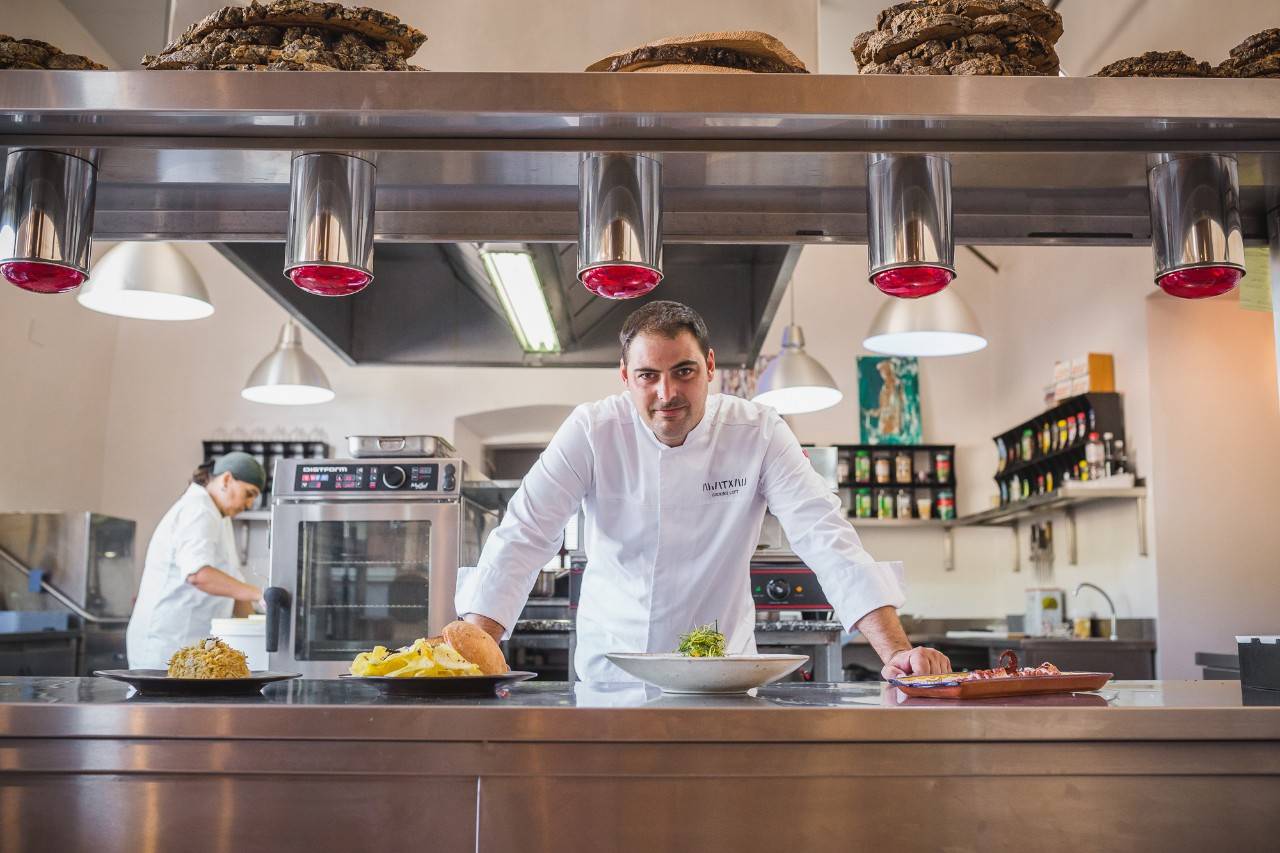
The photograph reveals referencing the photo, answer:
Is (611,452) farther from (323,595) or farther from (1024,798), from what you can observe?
(323,595)

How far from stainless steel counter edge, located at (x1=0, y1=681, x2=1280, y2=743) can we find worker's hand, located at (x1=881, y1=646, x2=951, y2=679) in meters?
0.42

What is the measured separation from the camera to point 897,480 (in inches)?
348

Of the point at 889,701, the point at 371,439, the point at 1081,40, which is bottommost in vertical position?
the point at 889,701

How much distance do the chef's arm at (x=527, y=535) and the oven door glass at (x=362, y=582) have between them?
8.04 ft

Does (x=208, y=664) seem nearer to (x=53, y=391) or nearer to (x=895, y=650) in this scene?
(x=895, y=650)

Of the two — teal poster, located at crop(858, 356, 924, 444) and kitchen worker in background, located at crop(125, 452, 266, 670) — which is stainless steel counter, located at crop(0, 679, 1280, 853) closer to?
kitchen worker in background, located at crop(125, 452, 266, 670)

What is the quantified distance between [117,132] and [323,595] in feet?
11.2

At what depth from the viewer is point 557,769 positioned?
1.50 m

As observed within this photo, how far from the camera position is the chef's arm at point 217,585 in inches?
194

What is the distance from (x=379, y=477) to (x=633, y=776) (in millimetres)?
3650

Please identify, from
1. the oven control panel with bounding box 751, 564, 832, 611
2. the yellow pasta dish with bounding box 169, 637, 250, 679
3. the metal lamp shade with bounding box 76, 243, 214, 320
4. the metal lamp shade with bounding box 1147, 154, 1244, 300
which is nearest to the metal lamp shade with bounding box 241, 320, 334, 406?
the metal lamp shade with bounding box 76, 243, 214, 320

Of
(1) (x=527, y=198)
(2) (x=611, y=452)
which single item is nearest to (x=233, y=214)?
(1) (x=527, y=198)

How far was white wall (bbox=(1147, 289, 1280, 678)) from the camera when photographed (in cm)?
618

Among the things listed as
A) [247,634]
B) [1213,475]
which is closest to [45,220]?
[247,634]
